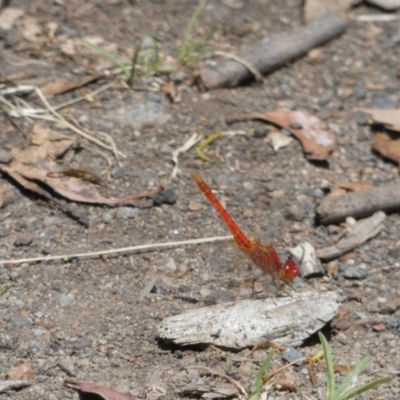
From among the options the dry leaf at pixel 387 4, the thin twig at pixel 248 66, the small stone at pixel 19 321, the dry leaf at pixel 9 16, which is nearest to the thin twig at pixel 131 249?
the small stone at pixel 19 321

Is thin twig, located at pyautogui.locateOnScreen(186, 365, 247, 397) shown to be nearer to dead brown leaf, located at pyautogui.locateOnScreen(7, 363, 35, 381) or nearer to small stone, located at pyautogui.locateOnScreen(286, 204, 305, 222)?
dead brown leaf, located at pyautogui.locateOnScreen(7, 363, 35, 381)

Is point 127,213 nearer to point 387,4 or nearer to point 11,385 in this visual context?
point 11,385

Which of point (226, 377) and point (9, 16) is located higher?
point (9, 16)

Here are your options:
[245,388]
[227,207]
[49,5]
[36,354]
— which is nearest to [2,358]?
[36,354]

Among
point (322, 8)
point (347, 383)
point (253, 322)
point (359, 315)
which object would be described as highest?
point (322, 8)

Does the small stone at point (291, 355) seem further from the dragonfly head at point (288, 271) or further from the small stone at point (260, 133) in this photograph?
the small stone at point (260, 133)

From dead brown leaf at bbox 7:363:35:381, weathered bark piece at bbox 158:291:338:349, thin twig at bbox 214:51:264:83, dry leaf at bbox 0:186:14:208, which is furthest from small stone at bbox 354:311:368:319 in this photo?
thin twig at bbox 214:51:264:83

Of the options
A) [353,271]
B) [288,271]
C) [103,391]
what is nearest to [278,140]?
[353,271]
